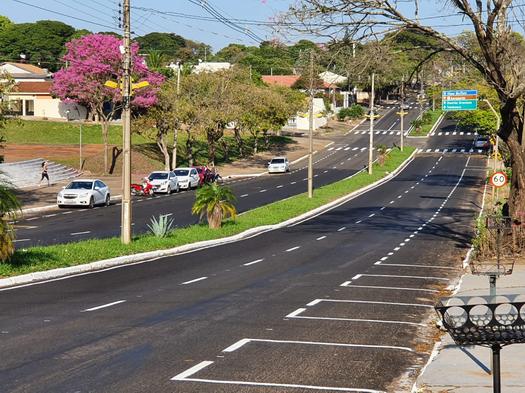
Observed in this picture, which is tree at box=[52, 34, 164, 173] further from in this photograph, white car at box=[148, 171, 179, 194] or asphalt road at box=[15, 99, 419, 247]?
white car at box=[148, 171, 179, 194]

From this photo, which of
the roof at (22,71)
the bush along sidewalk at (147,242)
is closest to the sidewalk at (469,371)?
the bush along sidewalk at (147,242)

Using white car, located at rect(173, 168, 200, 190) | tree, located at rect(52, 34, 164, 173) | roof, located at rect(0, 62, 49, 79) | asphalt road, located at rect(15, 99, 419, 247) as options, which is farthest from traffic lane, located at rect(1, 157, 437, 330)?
roof, located at rect(0, 62, 49, 79)

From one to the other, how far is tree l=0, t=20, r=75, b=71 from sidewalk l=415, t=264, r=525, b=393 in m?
150

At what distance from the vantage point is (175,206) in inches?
1939

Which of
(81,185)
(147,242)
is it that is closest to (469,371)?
(147,242)

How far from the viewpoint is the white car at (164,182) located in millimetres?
58250

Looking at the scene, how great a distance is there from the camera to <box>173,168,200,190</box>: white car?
62.4 metres

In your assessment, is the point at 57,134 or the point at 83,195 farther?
the point at 57,134

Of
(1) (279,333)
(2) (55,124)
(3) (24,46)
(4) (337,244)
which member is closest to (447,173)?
(2) (55,124)

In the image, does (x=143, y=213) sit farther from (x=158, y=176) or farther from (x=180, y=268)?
(x=180, y=268)

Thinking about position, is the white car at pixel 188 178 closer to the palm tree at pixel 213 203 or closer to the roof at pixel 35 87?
the palm tree at pixel 213 203

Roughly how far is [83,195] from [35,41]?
12157 cm

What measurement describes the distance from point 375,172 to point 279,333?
223 ft

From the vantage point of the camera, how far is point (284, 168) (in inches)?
3201
